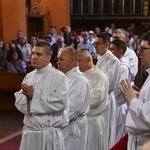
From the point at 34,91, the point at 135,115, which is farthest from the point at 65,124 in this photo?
the point at 135,115

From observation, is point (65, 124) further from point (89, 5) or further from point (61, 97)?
point (89, 5)

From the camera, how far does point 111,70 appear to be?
→ 7070 millimetres

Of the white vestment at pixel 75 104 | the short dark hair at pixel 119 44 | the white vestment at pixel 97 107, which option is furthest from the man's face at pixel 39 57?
the short dark hair at pixel 119 44

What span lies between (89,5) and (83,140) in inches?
641

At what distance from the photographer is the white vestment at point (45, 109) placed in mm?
4867

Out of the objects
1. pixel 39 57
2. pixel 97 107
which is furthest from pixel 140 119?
pixel 97 107

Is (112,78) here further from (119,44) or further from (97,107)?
(97,107)

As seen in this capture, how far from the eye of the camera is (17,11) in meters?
16.1

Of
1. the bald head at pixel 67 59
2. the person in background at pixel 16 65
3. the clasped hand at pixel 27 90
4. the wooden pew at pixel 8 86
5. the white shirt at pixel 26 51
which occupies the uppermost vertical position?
the bald head at pixel 67 59

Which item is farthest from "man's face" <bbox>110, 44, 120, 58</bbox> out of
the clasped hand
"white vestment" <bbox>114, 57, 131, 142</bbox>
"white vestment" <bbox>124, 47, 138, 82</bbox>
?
the clasped hand

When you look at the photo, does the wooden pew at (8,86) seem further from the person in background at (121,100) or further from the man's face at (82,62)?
the man's face at (82,62)

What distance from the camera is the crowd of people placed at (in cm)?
387

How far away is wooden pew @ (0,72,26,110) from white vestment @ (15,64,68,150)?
6196 millimetres

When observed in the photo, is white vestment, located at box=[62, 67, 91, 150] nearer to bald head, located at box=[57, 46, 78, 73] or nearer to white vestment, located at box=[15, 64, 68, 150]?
bald head, located at box=[57, 46, 78, 73]
